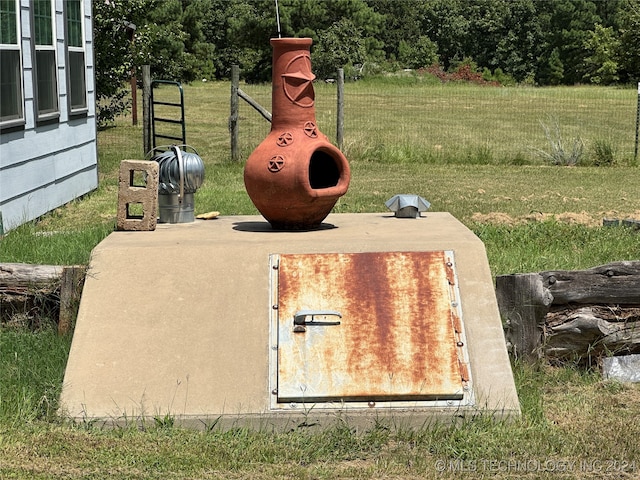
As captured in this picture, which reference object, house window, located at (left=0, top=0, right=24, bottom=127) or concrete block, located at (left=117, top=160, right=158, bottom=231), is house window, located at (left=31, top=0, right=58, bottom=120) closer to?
house window, located at (left=0, top=0, right=24, bottom=127)

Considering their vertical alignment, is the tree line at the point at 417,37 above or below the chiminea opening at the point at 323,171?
above

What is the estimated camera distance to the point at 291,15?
A: 5091 cm

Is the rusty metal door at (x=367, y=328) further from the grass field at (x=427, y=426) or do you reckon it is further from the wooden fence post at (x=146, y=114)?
the wooden fence post at (x=146, y=114)

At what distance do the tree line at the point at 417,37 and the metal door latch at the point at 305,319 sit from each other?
30.4 m

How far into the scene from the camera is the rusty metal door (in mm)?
4887

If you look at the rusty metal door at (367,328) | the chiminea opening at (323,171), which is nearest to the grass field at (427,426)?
the rusty metal door at (367,328)

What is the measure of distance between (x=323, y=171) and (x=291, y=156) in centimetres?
59

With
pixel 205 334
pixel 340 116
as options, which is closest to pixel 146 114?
pixel 340 116

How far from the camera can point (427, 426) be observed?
4.79 meters

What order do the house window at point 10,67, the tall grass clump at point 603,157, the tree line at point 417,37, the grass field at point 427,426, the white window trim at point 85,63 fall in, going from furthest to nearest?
1. the tree line at point 417,37
2. the tall grass clump at point 603,157
3. the white window trim at point 85,63
4. the house window at point 10,67
5. the grass field at point 427,426

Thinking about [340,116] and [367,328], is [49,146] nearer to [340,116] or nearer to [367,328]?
[367,328]

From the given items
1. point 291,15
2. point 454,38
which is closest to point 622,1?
point 454,38

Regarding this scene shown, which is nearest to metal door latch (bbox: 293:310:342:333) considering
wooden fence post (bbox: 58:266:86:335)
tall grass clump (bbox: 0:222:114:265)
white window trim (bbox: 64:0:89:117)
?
wooden fence post (bbox: 58:266:86:335)

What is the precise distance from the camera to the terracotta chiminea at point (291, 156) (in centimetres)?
618
